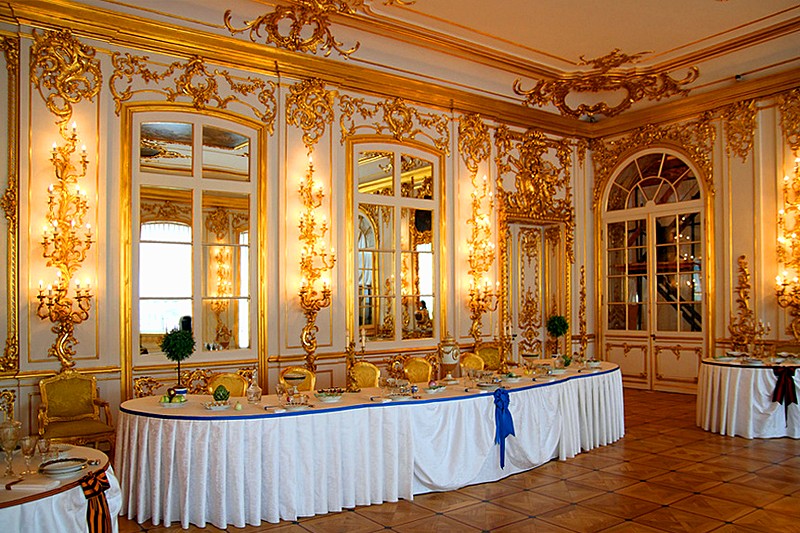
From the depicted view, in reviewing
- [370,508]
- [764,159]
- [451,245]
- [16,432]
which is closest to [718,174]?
[764,159]

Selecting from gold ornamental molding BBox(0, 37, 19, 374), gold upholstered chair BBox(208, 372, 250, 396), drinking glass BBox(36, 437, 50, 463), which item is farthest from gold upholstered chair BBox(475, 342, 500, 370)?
drinking glass BBox(36, 437, 50, 463)

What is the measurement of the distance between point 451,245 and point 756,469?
4.53 meters

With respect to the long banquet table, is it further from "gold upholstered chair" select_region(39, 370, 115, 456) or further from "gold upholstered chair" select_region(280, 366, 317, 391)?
"gold upholstered chair" select_region(39, 370, 115, 456)

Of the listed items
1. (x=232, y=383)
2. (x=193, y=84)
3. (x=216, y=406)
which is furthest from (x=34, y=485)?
(x=193, y=84)

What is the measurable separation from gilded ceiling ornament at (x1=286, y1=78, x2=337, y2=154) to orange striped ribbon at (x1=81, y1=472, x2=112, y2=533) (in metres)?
5.22

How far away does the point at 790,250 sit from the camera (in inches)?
337

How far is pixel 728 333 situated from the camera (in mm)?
9211

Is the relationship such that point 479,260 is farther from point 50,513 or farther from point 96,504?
point 50,513

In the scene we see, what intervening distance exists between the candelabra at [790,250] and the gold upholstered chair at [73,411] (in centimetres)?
800

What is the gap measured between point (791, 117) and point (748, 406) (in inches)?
157

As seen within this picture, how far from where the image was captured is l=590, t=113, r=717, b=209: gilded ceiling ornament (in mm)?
9539

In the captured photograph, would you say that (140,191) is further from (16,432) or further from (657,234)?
(657,234)

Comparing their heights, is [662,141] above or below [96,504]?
above

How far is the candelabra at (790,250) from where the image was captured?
842 centimetres
